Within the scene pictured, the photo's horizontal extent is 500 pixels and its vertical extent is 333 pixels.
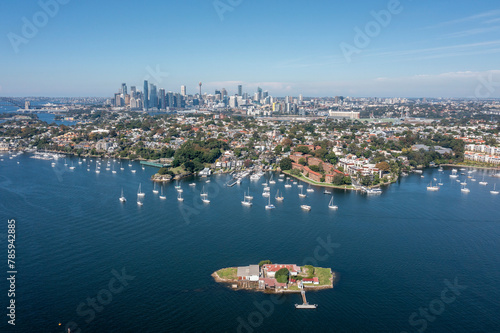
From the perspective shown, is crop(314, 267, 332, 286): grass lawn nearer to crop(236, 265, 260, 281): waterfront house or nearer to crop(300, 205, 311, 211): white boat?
crop(236, 265, 260, 281): waterfront house

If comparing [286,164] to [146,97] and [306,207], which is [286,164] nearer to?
[306,207]

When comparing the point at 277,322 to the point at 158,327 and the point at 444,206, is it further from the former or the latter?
the point at 444,206

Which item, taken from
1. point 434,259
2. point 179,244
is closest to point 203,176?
point 179,244

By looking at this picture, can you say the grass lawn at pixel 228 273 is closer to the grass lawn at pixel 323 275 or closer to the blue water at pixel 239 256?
the blue water at pixel 239 256

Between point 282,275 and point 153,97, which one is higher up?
point 153,97

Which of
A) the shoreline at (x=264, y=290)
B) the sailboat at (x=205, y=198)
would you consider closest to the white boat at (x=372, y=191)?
the sailboat at (x=205, y=198)

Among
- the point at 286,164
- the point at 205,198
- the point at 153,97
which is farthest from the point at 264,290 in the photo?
the point at 153,97

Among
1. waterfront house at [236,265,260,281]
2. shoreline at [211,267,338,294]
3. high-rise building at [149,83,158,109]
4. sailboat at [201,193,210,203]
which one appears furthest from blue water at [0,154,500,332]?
high-rise building at [149,83,158,109]
